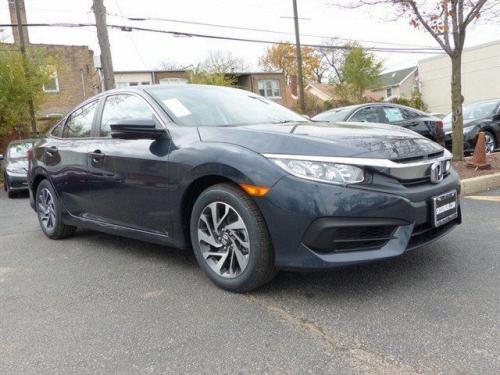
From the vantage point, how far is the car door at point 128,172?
11.9 feet

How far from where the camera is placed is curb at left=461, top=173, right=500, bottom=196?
6.53 meters

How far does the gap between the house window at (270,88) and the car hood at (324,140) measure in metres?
35.1

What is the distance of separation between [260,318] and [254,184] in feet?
2.73

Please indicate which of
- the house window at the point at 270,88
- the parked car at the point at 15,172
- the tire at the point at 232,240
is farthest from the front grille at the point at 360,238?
the house window at the point at 270,88

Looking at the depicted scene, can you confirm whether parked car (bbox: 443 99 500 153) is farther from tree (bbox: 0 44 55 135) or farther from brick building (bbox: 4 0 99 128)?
brick building (bbox: 4 0 99 128)

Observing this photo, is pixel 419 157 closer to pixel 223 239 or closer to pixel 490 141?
pixel 223 239

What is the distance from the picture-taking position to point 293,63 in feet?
185

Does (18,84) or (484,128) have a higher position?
(18,84)

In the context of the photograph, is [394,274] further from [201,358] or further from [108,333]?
[108,333]

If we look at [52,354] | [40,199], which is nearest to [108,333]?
[52,354]

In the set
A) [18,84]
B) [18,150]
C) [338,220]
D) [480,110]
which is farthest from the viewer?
[18,84]

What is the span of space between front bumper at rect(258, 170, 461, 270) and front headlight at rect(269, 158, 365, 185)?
0.04 meters

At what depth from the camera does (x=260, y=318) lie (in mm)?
2900

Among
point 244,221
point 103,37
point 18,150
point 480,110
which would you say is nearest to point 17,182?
point 18,150
